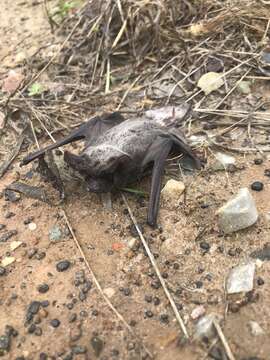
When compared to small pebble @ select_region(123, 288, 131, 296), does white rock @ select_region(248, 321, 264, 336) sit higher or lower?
lower

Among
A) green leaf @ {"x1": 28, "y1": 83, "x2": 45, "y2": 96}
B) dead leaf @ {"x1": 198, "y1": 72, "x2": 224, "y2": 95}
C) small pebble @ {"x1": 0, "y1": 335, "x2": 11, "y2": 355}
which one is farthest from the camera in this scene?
green leaf @ {"x1": 28, "y1": 83, "x2": 45, "y2": 96}

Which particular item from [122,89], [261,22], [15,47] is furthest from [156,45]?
[15,47]

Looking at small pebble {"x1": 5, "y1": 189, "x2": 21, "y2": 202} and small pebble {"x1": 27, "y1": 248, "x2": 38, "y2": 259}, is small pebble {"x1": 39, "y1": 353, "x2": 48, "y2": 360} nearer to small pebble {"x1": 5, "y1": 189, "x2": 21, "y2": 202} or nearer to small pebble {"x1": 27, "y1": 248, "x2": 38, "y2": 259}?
small pebble {"x1": 27, "y1": 248, "x2": 38, "y2": 259}

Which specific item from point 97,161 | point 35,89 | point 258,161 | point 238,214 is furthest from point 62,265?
point 35,89

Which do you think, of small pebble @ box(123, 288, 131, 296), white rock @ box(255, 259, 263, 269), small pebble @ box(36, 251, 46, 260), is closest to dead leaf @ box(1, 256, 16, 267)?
small pebble @ box(36, 251, 46, 260)

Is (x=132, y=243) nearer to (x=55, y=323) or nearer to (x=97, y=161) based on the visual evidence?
(x=97, y=161)

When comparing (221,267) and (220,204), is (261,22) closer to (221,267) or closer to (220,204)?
(220,204)
